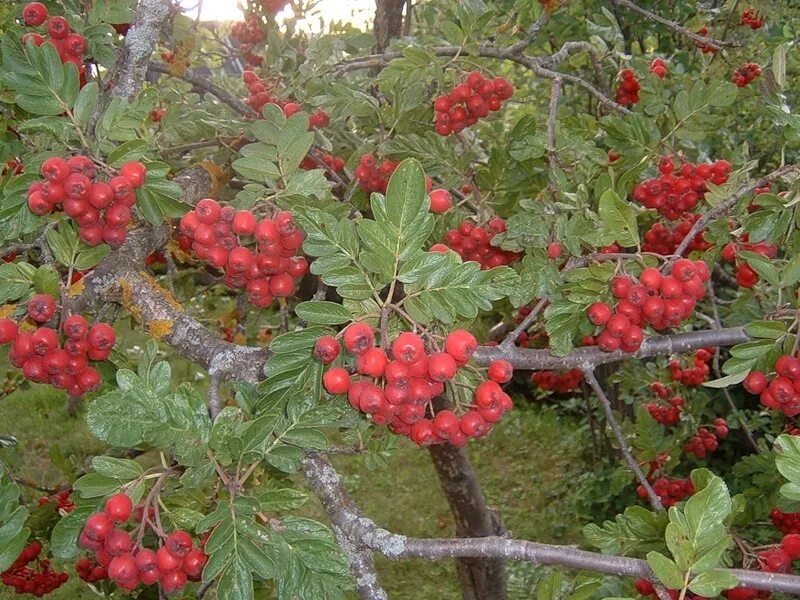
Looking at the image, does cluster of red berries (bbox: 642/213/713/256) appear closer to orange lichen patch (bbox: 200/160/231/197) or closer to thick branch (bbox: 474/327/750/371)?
thick branch (bbox: 474/327/750/371)

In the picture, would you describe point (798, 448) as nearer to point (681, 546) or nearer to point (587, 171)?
point (681, 546)

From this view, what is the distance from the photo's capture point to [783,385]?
2.09m

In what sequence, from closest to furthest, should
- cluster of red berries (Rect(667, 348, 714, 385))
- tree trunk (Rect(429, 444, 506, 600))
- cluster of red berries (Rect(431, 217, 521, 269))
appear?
cluster of red berries (Rect(431, 217, 521, 269))
tree trunk (Rect(429, 444, 506, 600))
cluster of red berries (Rect(667, 348, 714, 385))

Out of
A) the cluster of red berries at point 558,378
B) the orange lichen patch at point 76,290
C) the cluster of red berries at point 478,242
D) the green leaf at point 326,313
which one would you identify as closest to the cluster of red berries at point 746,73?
the cluster of red berries at point 558,378

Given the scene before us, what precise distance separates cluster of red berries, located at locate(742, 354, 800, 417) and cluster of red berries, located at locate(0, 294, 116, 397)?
1921 millimetres

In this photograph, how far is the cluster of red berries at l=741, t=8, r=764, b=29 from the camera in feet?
13.8

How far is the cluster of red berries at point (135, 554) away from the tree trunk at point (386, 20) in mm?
3208

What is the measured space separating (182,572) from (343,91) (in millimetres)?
1950

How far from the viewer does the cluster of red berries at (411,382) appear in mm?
1619

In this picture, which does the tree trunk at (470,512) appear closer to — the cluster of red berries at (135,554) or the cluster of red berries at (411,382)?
the cluster of red berries at (411,382)

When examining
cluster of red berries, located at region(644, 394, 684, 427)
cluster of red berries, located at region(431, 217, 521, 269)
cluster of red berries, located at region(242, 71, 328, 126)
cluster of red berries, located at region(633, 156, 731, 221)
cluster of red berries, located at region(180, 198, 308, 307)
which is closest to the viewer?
cluster of red berries, located at region(180, 198, 308, 307)

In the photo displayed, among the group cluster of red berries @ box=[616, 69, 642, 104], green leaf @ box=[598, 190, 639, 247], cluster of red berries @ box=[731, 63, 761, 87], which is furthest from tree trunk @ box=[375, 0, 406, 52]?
green leaf @ box=[598, 190, 639, 247]

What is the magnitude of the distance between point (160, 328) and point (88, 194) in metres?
0.41

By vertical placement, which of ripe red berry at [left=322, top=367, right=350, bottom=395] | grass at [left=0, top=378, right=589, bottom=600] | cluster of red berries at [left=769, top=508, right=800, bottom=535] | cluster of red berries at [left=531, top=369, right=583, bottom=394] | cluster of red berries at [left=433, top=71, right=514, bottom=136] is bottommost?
grass at [left=0, top=378, right=589, bottom=600]
